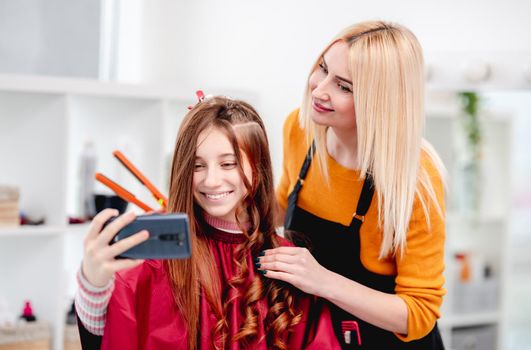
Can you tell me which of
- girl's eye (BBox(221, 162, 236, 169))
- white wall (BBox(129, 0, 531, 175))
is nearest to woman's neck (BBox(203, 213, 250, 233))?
girl's eye (BBox(221, 162, 236, 169))

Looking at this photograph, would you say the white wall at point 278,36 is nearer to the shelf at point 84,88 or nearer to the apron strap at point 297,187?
the shelf at point 84,88

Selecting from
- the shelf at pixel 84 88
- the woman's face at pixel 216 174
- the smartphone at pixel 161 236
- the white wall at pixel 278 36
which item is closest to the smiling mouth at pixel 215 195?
the woman's face at pixel 216 174

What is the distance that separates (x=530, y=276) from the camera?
2.13 metres

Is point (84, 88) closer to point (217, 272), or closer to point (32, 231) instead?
point (32, 231)

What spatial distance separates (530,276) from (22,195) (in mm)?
1815

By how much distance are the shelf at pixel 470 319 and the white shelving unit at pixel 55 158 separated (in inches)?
46.3

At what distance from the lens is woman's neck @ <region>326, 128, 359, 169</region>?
1.62 metres

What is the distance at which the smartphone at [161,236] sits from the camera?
1.18 meters

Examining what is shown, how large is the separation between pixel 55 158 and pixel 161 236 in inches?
60.4

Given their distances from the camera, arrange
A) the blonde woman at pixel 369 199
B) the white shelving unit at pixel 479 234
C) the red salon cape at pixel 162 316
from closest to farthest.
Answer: the red salon cape at pixel 162 316 → the blonde woman at pixel 369 199 → the white shelving unit at pixel 479 234

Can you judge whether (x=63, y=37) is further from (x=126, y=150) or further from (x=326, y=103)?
(x=326, y=103)

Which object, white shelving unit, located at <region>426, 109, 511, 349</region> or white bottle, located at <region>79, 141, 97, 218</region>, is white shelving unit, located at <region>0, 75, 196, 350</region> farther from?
white shelving unit, located at <region>426, 109, 511, 349</region>

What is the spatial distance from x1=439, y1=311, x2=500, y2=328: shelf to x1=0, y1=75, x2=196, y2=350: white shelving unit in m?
1.18

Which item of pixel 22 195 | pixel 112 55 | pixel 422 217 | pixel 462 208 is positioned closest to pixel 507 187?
pixel 462 208
